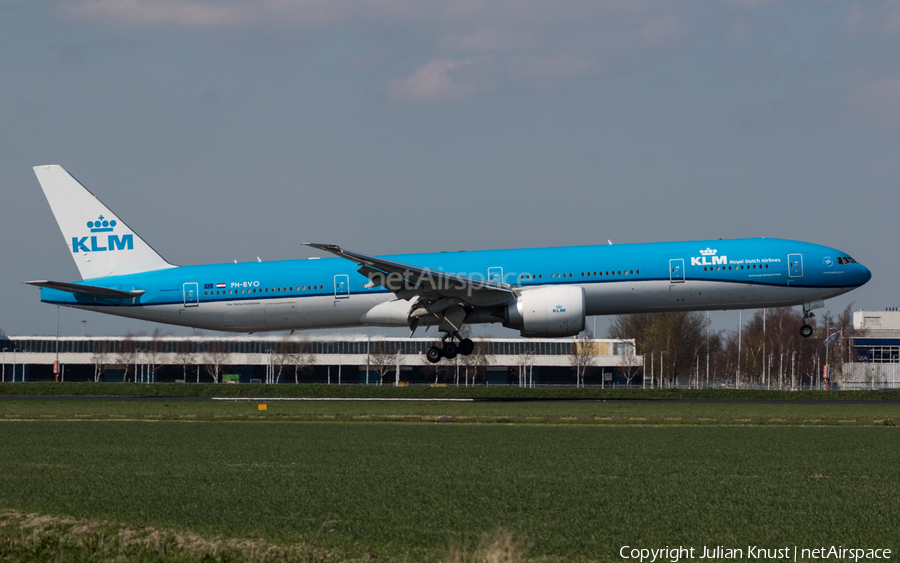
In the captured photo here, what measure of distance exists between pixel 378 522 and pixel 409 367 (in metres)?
102

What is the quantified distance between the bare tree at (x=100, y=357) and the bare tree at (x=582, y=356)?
190ft

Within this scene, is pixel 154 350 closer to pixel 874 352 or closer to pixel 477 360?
pixel 477 360

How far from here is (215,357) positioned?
338ft

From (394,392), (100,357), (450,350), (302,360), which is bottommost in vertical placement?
(394,392)

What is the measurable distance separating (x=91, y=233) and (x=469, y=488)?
34.5 meters

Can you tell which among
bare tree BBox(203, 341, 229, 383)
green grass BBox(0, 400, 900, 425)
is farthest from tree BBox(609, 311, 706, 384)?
green grass BBox(0, 400, 900, 425)

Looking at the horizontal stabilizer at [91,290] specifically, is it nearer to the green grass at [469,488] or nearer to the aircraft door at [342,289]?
the aircraft door at [342,289]

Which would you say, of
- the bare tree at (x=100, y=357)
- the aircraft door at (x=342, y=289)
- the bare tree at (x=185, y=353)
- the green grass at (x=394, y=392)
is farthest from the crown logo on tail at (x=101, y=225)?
the bare tree at (x=100, y=357)

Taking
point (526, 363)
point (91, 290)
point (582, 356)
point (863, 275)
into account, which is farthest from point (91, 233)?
point (582, 356)

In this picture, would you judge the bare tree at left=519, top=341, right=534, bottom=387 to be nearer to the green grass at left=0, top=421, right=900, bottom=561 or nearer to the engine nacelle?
the engine nacelle

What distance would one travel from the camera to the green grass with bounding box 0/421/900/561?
12812mm

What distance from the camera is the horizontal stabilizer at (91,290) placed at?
41.8 metres

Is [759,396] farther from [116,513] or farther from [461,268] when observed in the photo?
[116,513]

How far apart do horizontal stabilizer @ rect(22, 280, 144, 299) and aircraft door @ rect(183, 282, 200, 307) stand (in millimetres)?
2098
